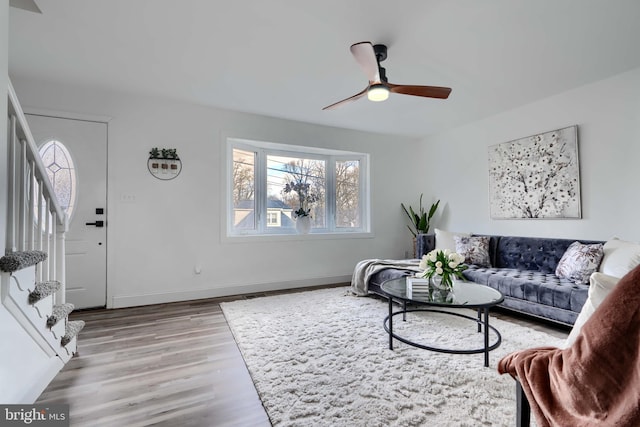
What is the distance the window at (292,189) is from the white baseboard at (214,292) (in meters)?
0.75

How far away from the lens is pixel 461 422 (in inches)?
56.6

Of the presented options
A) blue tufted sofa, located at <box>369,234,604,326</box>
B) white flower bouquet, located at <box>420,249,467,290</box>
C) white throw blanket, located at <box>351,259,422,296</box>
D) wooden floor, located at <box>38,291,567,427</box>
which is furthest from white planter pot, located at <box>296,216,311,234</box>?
white flower bouquet, located at <box>420,249,467,290</box>

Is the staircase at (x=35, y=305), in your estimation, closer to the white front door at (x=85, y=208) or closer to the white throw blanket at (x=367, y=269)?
the white front door at (x=85, y=208)

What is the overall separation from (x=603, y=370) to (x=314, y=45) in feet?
8.29

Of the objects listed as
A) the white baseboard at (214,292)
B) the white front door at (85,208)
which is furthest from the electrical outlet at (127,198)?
the white baseboard at (214,292)

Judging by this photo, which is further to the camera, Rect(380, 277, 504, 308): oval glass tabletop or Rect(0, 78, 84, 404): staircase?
Rect(380, 277, 504, 308): oval glass tabletop

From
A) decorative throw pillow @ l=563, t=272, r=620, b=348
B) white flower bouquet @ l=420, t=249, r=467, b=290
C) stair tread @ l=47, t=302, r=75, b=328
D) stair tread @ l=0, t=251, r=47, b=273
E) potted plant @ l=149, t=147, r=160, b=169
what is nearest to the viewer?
decorative throw pillow @ l=563, t=272, r=620, b=348

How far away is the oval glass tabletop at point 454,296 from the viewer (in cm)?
201

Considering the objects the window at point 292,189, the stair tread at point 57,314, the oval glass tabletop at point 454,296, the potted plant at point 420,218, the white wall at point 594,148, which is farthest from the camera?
the potted plant at point 420,218

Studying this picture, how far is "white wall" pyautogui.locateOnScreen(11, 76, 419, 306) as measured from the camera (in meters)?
→ 3.29

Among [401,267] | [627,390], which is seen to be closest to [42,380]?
[627,390]

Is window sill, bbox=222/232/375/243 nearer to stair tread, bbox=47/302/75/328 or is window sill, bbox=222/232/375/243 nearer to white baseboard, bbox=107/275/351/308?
white baseboard, bbox=107/275/351/308

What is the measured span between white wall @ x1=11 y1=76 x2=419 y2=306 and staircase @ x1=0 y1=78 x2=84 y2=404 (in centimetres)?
143

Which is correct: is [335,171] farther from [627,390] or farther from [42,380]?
[627,390]
